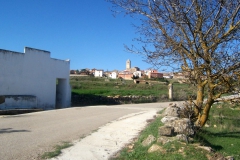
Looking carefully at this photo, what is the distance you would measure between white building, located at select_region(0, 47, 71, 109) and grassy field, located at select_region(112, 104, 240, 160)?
38.8ft

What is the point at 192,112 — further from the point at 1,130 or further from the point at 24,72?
the point at 24,72

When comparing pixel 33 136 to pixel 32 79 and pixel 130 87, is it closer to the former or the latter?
pixel 32 79

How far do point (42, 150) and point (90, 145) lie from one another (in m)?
1.57

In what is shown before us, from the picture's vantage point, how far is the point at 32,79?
74.7 ft

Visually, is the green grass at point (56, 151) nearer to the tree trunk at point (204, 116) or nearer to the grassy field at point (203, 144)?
the grassy field at point (203, 144)

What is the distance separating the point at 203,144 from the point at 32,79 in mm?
16745

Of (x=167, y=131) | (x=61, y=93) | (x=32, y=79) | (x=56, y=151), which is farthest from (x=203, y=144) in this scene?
(x=61, y=93)

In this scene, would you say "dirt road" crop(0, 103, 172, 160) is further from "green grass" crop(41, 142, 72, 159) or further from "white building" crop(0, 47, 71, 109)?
"white building" crop(0, 47, 71, 109)

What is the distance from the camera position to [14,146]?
27.3 feet

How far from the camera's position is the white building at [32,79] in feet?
66.2

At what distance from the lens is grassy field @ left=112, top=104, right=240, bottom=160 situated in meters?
7.15

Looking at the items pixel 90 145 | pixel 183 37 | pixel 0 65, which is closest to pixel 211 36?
pixel 183 37

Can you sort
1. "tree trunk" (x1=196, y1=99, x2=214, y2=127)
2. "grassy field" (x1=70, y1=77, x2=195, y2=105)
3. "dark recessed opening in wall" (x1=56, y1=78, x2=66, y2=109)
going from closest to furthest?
"tree trunk" (x1=196, y1=99, x2=214, y2=127) < "dark recessed opening in wall" (x1=56, y1=78, x2=66, y2=109) < "grassy field" (x1=70, y1=77, x2=195, y2=105)

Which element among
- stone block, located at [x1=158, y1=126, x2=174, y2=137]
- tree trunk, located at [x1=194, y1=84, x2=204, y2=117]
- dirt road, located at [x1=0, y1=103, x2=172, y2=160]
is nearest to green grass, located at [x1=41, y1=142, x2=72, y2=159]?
dirt road, located at [x1=0, y1=103, x2=172, y2=160]
